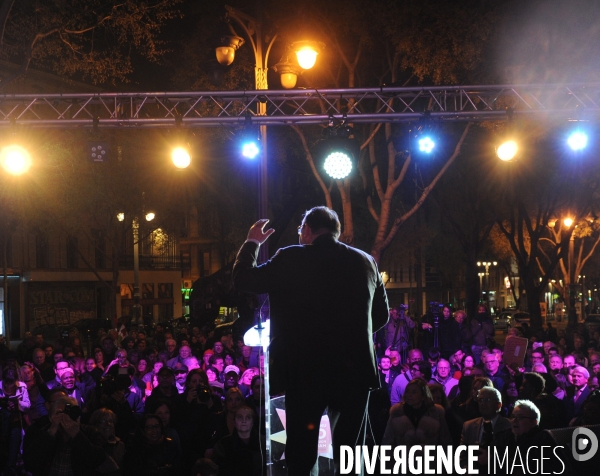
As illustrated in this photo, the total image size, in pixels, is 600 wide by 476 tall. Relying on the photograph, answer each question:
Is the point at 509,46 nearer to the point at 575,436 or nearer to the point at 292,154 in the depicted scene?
the point at 292,154

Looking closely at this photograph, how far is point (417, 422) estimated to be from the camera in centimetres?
732

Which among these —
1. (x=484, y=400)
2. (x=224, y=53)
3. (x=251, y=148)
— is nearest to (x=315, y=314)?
(x=484, y=400)

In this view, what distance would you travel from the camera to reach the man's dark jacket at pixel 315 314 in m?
3.48

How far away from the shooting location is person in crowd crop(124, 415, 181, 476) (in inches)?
280

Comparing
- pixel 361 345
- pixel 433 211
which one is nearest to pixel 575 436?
pixel 361 345

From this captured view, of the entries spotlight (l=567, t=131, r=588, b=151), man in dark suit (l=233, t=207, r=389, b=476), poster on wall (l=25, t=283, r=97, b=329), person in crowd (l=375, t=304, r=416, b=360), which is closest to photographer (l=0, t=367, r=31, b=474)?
man in dark suit (l=233, t=207, r=389, b=476)

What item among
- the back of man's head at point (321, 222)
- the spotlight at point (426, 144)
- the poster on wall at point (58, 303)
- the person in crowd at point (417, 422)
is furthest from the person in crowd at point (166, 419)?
the poster on wall at point (58, 303)

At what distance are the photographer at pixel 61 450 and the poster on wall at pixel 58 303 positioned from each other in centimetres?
3844

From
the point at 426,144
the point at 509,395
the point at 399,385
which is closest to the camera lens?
the point at 509,395

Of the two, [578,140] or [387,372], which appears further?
[578,140]

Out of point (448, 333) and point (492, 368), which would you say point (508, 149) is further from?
point (448, 333)

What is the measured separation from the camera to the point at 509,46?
15859 millimetres

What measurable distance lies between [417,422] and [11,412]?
421 centimetres

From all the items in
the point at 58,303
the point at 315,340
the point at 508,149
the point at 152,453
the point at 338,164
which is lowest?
the point at 152,453
